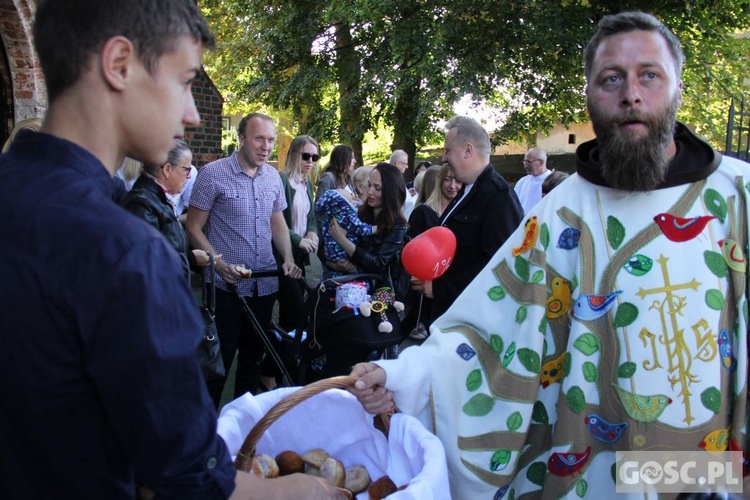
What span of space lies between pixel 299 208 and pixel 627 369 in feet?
14.3

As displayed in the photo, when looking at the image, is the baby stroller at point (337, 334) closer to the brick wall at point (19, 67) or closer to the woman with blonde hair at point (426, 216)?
the woman with blonde hair at point (426, 216)

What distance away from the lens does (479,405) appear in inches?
75.4

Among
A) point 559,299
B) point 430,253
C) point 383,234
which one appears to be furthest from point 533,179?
point 559,299

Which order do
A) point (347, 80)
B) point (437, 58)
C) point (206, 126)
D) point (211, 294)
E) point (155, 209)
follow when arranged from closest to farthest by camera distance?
point (155, 209), point (211, 294), point (206, 126), point (437, 58), point (347, 80)

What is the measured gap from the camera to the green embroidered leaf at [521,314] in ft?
6.34

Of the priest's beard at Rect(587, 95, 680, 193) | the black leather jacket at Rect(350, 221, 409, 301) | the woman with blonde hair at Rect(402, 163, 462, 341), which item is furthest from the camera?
the black leather jacket at Rect(350, 221, 409, 301)

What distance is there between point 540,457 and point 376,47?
1272 centimetres

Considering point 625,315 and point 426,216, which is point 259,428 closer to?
point 625,315

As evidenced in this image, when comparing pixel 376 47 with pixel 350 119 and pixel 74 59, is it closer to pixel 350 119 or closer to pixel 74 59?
pixel 350 119

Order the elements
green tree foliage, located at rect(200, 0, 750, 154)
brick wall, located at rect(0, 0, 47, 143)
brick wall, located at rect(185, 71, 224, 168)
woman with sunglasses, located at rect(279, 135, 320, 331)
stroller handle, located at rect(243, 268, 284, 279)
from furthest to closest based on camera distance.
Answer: green tree foliage, located at rect(200, 0, 750, 154)
brick wall, located at rect(185, 71, 224, 168)
brick wall, located at rect(0, 0, 47, 143)
woman with sunglasses, located at rect(279, 135, 320, 331)
stroller handle, located at rect(243, 268, 284, 279)

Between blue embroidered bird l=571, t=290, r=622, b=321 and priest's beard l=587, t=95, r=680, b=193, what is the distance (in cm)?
33

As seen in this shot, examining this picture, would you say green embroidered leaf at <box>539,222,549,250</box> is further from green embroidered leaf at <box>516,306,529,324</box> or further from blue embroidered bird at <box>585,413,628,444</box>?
blue embroidered bird at <box>585,413,628,444</box>

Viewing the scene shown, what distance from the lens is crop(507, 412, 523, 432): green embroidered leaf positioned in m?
1.89

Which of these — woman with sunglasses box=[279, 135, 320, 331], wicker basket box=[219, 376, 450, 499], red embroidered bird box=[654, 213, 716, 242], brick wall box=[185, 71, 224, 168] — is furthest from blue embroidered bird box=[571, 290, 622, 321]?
brick wall box=[185, 71, 224, 168]
